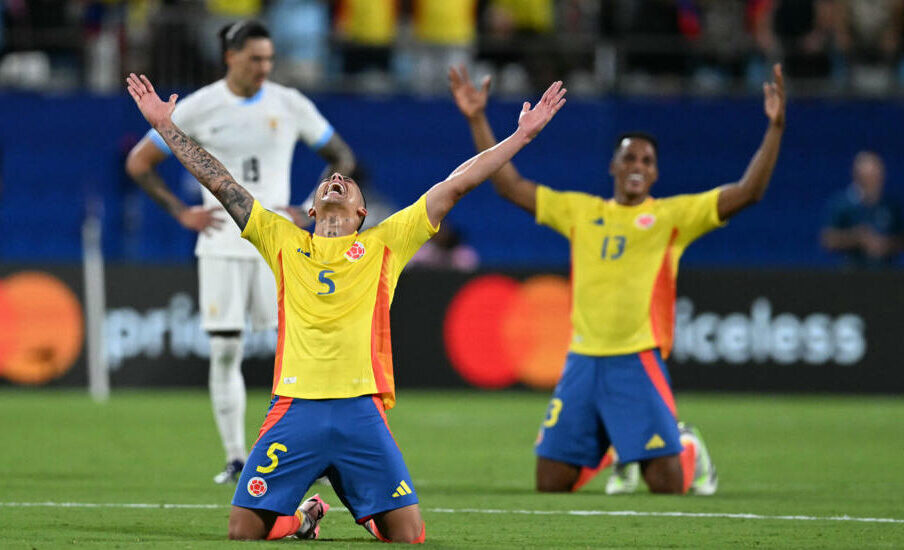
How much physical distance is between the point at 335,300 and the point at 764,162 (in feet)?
10.7

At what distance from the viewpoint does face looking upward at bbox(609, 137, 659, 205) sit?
9797mm

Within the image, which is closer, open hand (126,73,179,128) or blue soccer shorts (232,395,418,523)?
blue soccer shorts (232,395,418,523)

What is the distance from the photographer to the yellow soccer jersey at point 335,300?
7.02 meters

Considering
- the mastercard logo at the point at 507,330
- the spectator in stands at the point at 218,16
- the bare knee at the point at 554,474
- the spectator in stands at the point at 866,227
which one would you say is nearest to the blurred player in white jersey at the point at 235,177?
the bare knee at the point at 554,474

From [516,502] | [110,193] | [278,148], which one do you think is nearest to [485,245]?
[110,193]

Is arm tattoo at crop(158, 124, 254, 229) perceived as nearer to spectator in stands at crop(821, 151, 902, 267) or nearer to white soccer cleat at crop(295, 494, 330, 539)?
A: white soccer cleat at crop(295, 494, 330, 539)

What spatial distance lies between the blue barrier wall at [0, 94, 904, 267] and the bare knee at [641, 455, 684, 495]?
9.63 metres

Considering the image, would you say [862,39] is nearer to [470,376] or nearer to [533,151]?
[533,151]

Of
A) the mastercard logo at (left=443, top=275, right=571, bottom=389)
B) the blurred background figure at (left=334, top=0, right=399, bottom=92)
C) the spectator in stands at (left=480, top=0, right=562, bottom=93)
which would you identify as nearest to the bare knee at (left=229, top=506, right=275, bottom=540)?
the mastercard logo at (left=443, top=275, right=571, bottom=389)

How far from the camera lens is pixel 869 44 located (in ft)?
64.4

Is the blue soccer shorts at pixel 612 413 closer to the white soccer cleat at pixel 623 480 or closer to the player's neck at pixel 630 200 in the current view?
the white soccer cleat at pixel 623 480

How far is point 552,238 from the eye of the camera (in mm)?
19250

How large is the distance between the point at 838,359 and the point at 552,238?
383 centimetres

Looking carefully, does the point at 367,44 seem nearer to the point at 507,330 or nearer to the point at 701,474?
the point at 507,330
